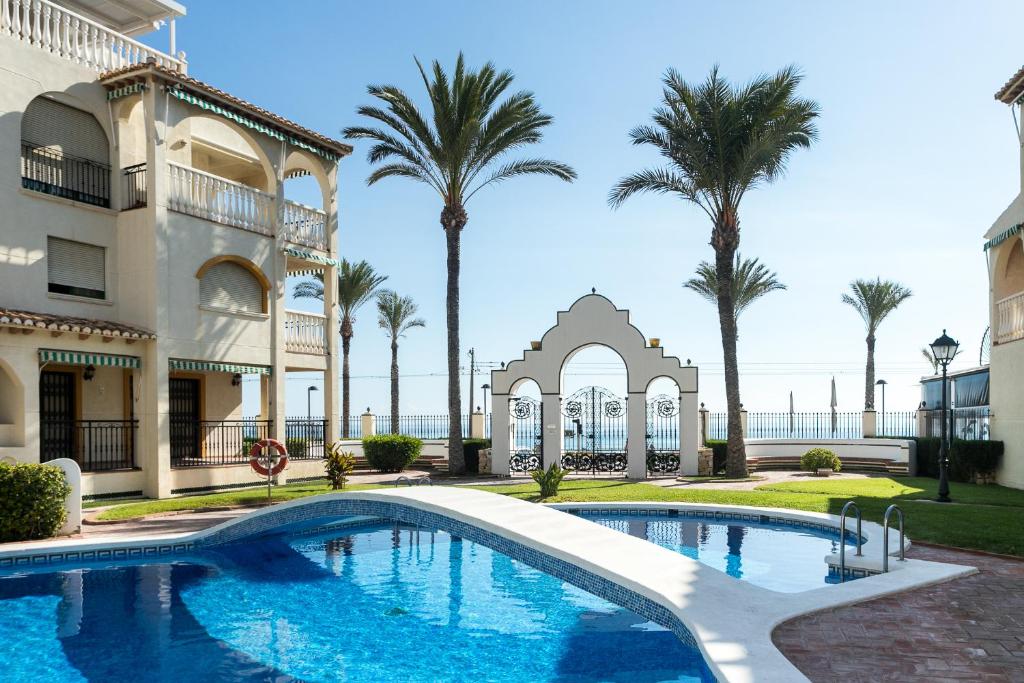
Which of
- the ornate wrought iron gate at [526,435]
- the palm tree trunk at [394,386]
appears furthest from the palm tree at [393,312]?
the ornate wrought iron gate at [526,435]

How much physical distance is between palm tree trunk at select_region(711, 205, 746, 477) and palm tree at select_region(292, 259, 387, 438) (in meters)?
23.2

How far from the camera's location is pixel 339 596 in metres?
10.8

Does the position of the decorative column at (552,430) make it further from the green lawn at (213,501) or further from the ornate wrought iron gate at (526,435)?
the green lawn at (213,501)

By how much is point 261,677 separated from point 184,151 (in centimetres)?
1857

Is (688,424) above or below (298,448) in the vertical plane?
above

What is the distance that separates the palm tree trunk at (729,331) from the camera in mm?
25094

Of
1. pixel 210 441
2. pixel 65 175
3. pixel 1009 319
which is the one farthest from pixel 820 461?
pixel 65 175

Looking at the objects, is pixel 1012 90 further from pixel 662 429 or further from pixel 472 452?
pixel 472 452

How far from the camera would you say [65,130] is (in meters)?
19.9

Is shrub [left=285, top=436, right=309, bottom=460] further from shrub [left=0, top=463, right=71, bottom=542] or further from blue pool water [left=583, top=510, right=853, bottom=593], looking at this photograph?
blue pool water [left=583, top=510, right=853, bottom=593]

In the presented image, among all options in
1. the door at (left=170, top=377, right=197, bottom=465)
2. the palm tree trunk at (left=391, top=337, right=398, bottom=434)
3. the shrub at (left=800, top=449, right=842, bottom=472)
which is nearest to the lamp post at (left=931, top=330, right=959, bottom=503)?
the shrub at (left=800, top=449, right=842, bottom=472)

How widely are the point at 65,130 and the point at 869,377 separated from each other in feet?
126

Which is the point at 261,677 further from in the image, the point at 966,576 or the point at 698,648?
the point at 966,576

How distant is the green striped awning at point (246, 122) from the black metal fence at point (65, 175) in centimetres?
267
